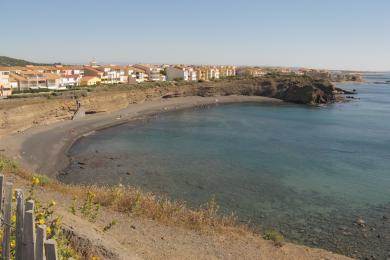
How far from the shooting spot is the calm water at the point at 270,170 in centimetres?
1831

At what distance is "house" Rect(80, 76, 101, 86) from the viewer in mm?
80713

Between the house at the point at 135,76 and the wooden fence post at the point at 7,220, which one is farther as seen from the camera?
the house at the point at 135,76

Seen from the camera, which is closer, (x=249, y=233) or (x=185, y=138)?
(x=249, y=233)

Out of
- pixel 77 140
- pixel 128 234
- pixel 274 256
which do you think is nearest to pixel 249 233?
pixel 274 256

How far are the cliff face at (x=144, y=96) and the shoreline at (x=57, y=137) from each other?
1716 mm

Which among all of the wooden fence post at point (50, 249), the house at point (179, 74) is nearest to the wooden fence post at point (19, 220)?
the wooden fence post at point (50, 249)

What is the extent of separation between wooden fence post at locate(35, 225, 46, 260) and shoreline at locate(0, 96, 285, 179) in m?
23.5

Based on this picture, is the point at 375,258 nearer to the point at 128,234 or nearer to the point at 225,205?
the point at 225,205

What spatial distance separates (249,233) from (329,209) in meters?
9.52

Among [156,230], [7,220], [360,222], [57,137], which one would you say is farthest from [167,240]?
[57,137]

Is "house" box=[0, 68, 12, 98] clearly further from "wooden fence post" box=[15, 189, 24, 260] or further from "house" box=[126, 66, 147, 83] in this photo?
"wooden fence post" box=[15, 189, 24, 260]

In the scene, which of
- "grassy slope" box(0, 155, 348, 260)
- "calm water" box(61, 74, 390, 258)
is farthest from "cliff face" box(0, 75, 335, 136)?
"grassy slope" box(0, 155, 348, 260)

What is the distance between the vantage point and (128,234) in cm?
1030

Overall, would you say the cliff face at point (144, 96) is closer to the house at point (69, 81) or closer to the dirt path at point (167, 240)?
the house at point (69, 81)
